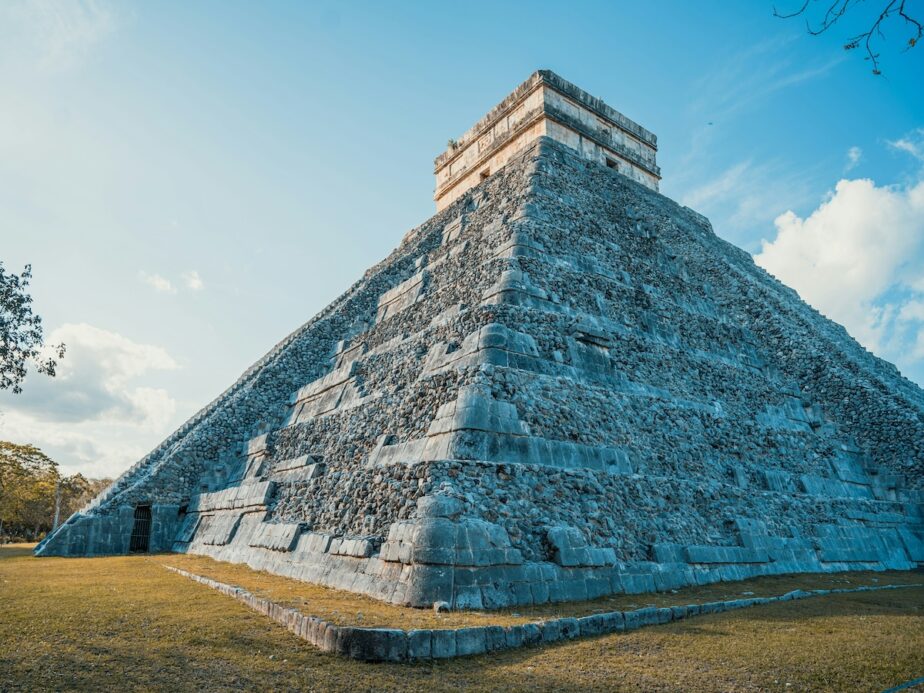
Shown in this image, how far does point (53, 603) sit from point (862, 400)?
1547 cm

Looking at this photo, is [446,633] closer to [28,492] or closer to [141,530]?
[141,530]

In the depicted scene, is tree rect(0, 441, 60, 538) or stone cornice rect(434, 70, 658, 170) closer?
stone cornice rect(434, 70, 658, 170)

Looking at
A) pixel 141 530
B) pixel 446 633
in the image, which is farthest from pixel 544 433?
pixel 141 530

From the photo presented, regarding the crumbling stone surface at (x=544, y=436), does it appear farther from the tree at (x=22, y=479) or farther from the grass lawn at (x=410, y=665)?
the tree at (x=22, y=479)

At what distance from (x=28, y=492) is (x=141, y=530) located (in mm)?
14508

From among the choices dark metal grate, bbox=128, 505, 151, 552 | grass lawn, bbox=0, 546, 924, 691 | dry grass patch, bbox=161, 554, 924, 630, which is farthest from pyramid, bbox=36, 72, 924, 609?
grass lawn, bbox=0, 546, 924, 691

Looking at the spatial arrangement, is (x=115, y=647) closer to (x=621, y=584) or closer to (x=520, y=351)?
(x=621, y=584)

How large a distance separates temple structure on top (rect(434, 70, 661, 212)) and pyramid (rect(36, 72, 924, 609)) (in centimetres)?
18

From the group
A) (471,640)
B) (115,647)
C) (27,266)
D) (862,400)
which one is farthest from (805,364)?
(27,266)

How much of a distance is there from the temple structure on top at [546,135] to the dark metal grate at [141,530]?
13.5 metres

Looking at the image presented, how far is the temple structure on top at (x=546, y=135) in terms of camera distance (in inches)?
741

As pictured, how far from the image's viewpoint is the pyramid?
7438mm

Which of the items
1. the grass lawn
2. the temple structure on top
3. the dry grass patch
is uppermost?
the temple structure on top

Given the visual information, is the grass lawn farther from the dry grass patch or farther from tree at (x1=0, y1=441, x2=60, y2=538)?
tree at (x1=0, y1=441, x2=60, y2=538)
